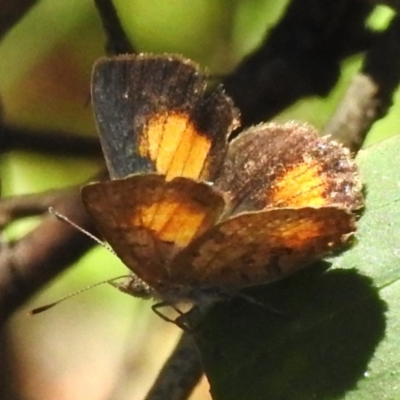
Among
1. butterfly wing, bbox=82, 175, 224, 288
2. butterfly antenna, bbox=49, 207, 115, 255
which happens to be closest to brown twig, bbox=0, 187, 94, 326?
butterfly antenna, bbox=49, 207, 115, 255

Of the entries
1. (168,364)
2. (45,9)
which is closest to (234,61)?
(45,9)

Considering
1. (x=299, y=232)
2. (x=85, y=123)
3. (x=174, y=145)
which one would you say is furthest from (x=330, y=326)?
(x=85, y=123)

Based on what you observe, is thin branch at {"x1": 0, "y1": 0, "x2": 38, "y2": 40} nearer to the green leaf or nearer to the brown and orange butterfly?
the brown and orange butterfly

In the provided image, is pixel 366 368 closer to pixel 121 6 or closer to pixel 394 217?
pixel 394 217

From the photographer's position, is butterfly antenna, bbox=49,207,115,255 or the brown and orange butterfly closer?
the brown and orange butterfly

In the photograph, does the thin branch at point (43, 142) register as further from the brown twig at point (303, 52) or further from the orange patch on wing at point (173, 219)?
the orange patch on wing at point (173, 219)

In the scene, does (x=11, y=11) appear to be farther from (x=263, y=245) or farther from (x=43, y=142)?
(x=263, y=245)
